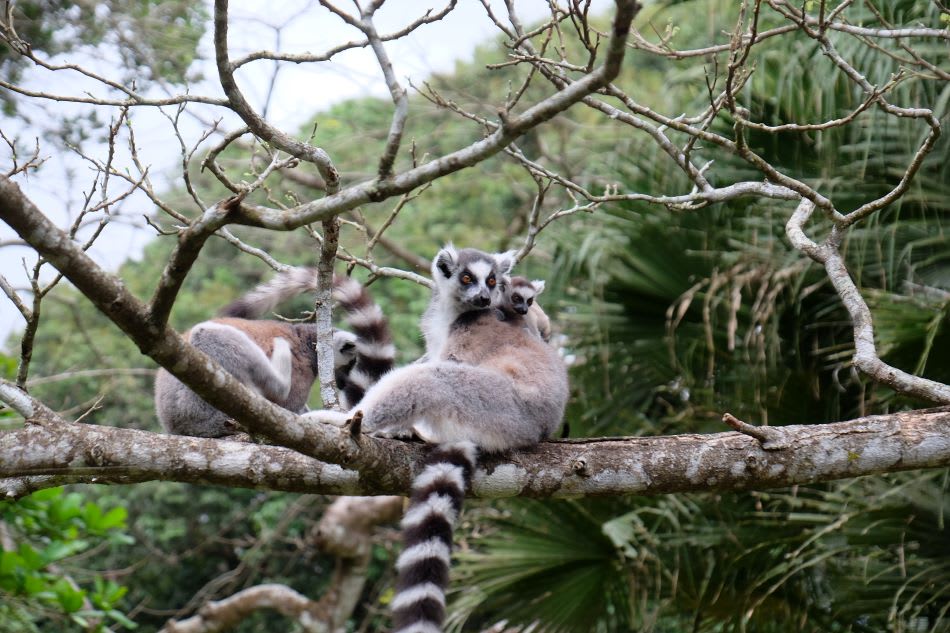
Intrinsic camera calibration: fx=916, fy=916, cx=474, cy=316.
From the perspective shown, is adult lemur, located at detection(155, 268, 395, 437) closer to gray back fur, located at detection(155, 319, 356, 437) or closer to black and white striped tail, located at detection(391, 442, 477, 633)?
gray back fur, located at detection(155, 319, 356, 437)

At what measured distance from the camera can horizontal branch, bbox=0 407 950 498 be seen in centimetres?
343

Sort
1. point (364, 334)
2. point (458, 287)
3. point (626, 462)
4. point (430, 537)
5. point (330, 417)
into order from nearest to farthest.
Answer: point (430, 537) → point (626, 462) → point (330, 417) → point (364, 334) → point (458, 287)

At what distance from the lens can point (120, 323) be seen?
7.87ft

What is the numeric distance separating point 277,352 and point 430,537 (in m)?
2.51

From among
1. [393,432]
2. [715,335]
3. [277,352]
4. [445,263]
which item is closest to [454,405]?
[393,432]

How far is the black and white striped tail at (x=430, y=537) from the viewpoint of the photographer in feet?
10.7

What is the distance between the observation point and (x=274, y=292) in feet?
18.0

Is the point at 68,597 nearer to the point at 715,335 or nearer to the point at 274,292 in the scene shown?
the point at 274,292

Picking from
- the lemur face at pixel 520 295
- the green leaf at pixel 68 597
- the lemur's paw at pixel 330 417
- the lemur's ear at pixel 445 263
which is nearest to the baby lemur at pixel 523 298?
the lemur face at pixel 520 295

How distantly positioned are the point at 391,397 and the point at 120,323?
1.80 metres

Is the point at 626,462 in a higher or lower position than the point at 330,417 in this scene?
lower

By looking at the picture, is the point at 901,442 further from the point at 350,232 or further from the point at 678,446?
the point at 350,232

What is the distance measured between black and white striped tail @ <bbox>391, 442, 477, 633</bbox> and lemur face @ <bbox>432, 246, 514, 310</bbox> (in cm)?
150

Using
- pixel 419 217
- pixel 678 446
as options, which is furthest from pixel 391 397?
pixel 419 217
